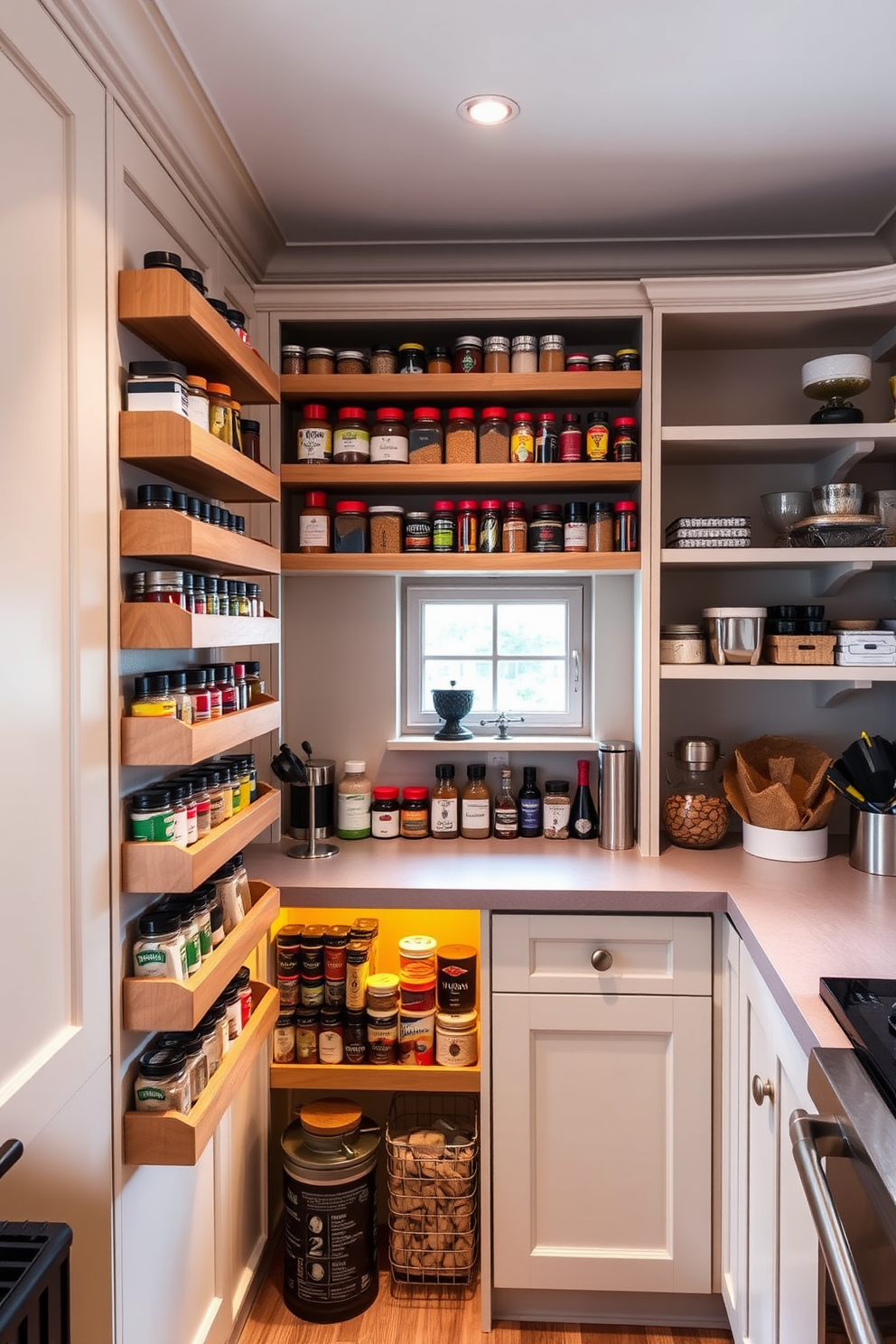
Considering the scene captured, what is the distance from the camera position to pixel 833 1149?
1.08 meters

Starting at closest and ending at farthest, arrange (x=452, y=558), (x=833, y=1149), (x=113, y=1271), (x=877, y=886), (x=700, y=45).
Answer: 1. (x=833, y=1149)
2. (x=113, y=1271)
3. (x=700, y=45)
4. (x=877, y=886)
5. (x=452, y=558)

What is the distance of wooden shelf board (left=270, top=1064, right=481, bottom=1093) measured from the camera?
203 centimetres

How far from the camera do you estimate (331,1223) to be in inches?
78.6

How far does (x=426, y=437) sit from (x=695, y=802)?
44.7 inches

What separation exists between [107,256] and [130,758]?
757mm

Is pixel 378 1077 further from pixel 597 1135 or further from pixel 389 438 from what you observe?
pixel 389 438

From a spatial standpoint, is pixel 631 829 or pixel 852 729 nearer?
pixel 631 829

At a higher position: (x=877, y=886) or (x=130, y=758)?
(x=130, y=758)

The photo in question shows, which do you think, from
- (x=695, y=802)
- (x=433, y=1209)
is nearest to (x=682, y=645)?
(x=695, y=802)

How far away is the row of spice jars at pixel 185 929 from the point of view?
141 centimetres

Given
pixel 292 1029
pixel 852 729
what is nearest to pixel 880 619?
pixel 852 729

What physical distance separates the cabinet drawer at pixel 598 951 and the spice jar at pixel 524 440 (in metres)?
1.10

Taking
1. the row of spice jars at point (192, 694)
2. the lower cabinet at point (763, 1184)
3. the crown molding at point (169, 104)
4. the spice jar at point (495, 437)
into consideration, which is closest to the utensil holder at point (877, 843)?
the lower cabinet at point (763, 1184)

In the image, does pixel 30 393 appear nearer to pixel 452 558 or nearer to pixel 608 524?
pixel 452 558
